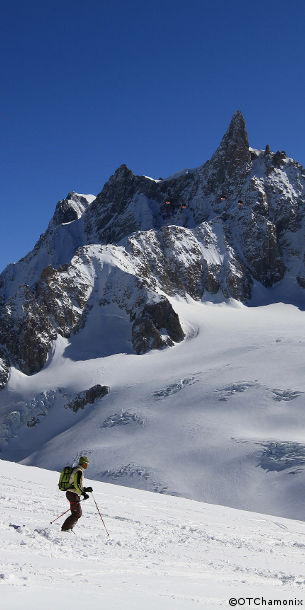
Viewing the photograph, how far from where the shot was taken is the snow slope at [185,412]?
4122 centimetres

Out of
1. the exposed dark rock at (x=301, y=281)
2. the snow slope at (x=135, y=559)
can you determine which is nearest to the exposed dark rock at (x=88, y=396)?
the snow slope at (x=135, y=559)

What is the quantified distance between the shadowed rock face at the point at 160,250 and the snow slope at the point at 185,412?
418 centimetres

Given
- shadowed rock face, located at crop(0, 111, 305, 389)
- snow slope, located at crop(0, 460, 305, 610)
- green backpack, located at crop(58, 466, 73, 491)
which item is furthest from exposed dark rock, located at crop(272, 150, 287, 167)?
green backpack, located at crop(58, 466, 73, 491)

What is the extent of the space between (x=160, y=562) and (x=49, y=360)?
69.5 m

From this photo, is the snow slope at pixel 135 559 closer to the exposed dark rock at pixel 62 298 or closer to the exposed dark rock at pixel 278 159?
the exposed dark rock at pixel 62 298

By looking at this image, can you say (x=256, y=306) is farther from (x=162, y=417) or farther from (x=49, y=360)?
(x=162, y=417)

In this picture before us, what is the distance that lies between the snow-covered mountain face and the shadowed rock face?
0.30 metres

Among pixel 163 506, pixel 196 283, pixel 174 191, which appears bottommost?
pixel 163 506

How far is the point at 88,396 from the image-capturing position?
64688mm

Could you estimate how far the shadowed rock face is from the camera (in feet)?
263

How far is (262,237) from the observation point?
372 ft

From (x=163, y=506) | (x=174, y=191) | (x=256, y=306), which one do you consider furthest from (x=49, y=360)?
(x=174, y=191)

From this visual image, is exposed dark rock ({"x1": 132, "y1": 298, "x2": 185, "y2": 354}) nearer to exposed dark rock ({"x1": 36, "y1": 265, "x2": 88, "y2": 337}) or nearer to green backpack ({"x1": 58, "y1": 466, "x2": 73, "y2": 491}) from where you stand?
exposed dark rock ({"x1": 36, "y1": 265, "x2": 88, "y2": 337})

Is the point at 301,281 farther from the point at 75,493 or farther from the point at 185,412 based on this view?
the point at 75,493
